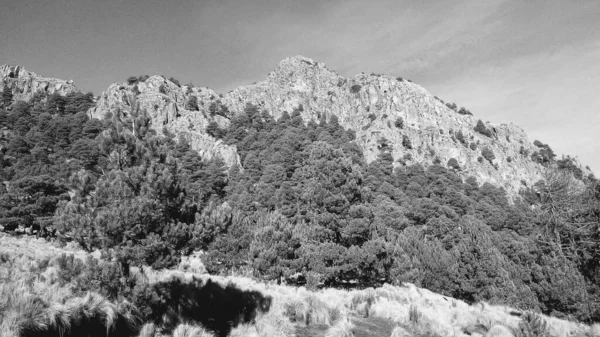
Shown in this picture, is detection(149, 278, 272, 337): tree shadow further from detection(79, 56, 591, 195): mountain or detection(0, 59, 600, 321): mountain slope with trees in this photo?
detection(79, 56, 591, 195): mountain

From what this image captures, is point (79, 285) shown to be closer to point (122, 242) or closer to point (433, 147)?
point (122, 242)

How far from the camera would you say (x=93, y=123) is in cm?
6875

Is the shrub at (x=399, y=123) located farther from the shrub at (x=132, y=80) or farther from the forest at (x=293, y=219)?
the shrub at (x=132, y=80)

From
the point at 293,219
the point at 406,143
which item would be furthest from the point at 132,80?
the point at 293,219

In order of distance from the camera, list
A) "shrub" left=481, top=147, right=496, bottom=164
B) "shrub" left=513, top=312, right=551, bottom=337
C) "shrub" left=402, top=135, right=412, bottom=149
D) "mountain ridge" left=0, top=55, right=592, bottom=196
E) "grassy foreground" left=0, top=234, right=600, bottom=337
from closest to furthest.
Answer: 1. "grassy foreground" left=0, top=234, right=600, bottom=337
2. "shrub" left=513, top=312, right=551, bottom=337
3. "mountain ridge" left=0, top=55, right=592, bottom=196
4. "shrub" left=402, top=135, right=412, bottom=149
5. "shrub" left=481, top=147, right=496, bottom=164

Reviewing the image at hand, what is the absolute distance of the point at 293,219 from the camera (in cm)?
3625

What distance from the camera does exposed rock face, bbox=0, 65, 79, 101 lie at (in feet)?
335

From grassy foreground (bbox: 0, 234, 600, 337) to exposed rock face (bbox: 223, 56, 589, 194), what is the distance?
77620 mm

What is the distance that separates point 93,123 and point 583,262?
3274 inches

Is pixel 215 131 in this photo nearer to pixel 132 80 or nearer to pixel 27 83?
pixel 132 80

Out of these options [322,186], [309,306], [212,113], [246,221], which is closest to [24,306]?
[309,306]

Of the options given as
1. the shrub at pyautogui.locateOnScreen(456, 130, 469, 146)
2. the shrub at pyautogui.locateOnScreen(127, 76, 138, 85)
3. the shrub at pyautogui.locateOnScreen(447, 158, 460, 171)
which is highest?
the shrub at pyautogui.locateOnScreen(127, 76, 138, 85)

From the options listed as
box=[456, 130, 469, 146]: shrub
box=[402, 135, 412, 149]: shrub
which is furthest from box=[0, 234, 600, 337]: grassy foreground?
box=[456, 130, 469, 146]: shrub

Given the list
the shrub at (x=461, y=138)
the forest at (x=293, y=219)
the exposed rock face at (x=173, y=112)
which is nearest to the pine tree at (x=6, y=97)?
the exposed rock face at (x=173, y=112)
